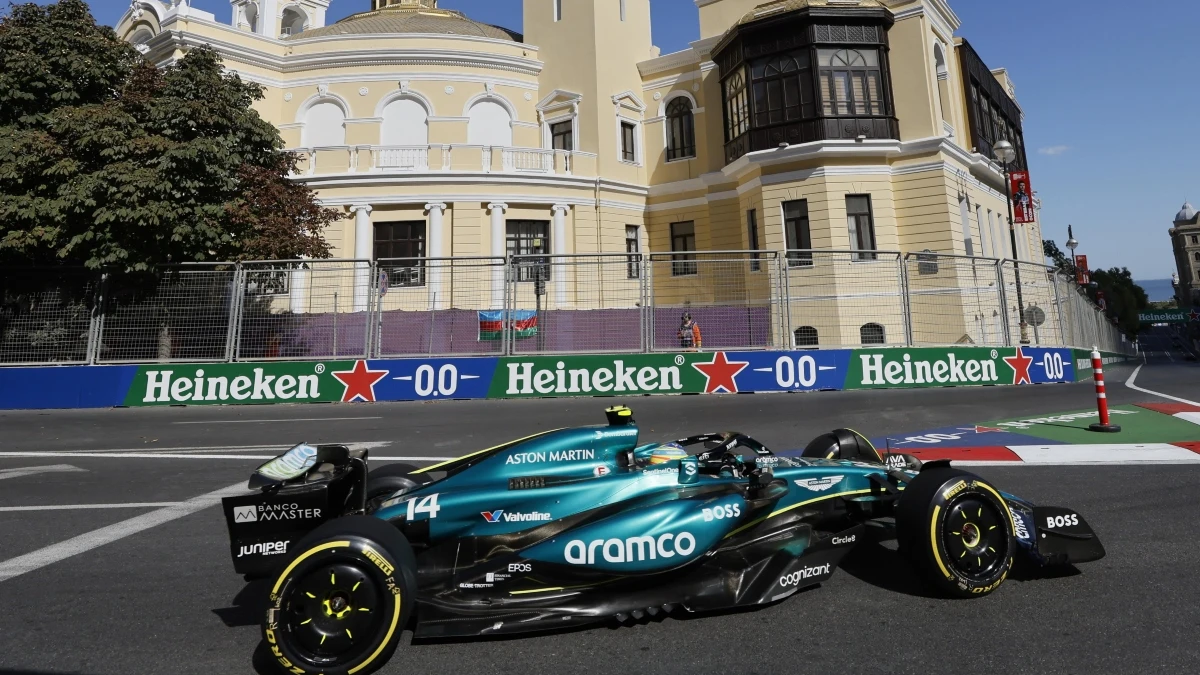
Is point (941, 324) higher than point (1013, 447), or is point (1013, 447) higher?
point (941, 324)

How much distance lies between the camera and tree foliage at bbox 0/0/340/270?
1282 cm

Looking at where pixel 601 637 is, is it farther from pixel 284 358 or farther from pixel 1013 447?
pixel 284 358

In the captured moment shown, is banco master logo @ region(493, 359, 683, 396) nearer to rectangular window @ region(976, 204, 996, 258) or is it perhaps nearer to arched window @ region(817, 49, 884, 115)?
arched window @ region(817, 49, 884, 115)

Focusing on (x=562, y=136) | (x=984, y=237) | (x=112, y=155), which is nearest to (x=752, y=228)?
(x=984, y=237)

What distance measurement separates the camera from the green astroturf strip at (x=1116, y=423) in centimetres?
725

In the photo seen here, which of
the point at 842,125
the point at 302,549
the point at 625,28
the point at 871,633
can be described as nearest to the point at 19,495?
the point at 302,549

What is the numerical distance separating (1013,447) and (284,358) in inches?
480

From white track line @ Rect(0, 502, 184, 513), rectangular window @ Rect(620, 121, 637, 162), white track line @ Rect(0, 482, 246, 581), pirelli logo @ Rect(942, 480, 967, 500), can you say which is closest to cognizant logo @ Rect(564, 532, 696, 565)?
pirelli logo @ Rect(942, 480, 967, 500)

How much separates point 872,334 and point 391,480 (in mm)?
11387

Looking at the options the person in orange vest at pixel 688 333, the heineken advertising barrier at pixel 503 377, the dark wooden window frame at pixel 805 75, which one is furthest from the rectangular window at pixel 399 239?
the person in orange vest at pixel 688 333

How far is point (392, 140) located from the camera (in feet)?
87.7

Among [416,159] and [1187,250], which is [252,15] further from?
[1187,250]

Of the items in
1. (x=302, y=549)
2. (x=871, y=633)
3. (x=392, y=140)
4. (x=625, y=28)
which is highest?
(x=625, y=28)

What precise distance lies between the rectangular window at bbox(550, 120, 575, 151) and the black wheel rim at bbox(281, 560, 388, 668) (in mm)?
26044
